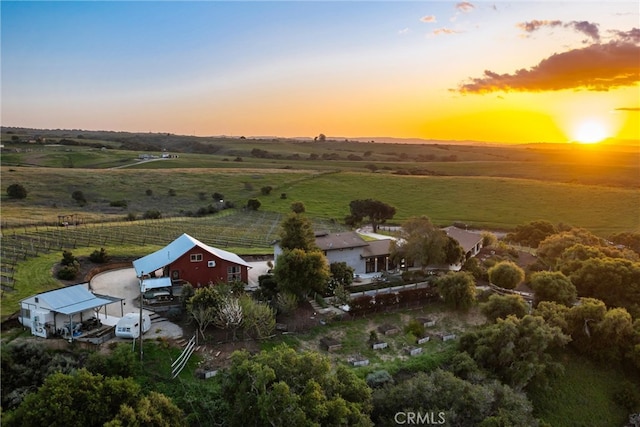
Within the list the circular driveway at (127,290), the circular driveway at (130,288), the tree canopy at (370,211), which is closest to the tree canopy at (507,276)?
the circular driveway at (130,288)

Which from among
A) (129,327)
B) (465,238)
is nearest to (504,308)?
(465,238)

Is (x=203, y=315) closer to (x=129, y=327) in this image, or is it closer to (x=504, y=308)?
(x=129, y=327)

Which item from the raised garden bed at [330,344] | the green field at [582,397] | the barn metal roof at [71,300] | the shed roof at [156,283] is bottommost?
the green field at [582,397]

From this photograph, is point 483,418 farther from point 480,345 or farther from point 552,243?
point 552,243

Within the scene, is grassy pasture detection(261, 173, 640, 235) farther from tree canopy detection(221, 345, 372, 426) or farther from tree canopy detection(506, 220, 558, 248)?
tree canopy detection(221, 345, 372, 426)

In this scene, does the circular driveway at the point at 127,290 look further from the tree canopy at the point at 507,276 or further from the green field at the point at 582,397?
the tree canopy at the point at 507,276

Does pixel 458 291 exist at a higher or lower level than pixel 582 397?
higher
